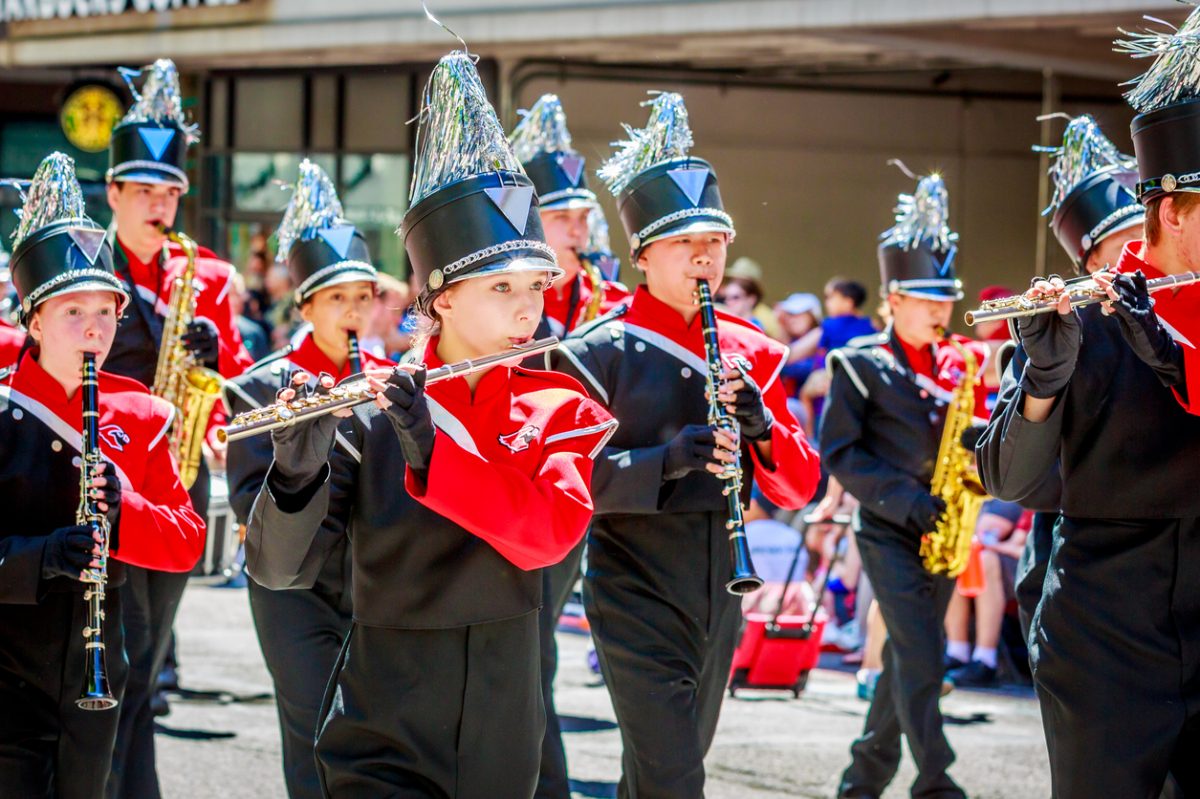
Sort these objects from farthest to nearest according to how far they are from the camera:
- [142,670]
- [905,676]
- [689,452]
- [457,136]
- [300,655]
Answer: [905,676] → [142,670] → [300,655] → [689,452] → [457,136]

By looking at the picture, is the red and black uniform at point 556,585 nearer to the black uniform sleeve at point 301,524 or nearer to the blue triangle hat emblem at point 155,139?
the black uniform sleeve at point 301,524

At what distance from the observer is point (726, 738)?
8914 millimetres

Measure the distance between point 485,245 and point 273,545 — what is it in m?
0.83

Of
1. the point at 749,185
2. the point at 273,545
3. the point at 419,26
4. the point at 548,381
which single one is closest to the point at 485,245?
the point at 548,381

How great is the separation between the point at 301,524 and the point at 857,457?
3.95 meters

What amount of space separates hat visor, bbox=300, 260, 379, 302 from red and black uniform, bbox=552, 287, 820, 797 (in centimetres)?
109

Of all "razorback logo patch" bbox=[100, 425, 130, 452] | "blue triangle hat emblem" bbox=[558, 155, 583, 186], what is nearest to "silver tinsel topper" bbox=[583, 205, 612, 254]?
"blue triangle hat emblem" bbox=[558, 155, 583, 186]

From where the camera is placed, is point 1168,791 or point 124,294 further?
point 124,294

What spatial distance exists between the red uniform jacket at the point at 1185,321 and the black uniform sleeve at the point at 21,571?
9.39 ft

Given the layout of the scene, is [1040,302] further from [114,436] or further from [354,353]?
[354,353]

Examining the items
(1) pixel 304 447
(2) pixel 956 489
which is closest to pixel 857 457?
(2) pixel 956 489

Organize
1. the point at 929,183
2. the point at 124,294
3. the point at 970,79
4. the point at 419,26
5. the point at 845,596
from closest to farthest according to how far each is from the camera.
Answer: the point at 124,294, the point at 929,183, the point at 845,596, the point at 419,26, the point at 970,79

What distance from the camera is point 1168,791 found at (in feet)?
14.8

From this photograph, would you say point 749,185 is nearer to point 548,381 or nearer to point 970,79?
point 970,79
